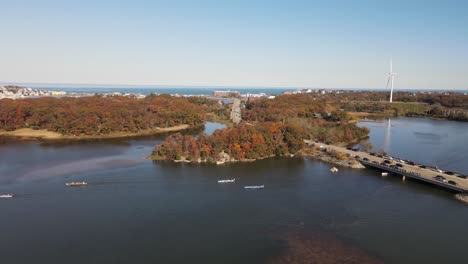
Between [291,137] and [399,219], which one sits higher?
[291,137]

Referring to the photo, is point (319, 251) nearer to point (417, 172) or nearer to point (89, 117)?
point (417, 172)

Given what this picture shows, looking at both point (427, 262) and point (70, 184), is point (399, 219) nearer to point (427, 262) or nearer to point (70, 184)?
point (427, 262)

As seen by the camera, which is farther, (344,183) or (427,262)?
(344,183)

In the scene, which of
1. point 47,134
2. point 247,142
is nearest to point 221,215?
point 247,142

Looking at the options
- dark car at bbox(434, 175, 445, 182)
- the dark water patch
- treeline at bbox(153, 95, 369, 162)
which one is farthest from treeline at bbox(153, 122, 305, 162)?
the dark water patch

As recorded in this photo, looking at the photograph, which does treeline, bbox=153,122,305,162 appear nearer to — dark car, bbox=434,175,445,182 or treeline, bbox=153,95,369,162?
treeline, bbox=153,95,369,162

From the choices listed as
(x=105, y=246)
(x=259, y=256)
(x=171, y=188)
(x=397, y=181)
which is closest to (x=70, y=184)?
(x=171, y=188)
